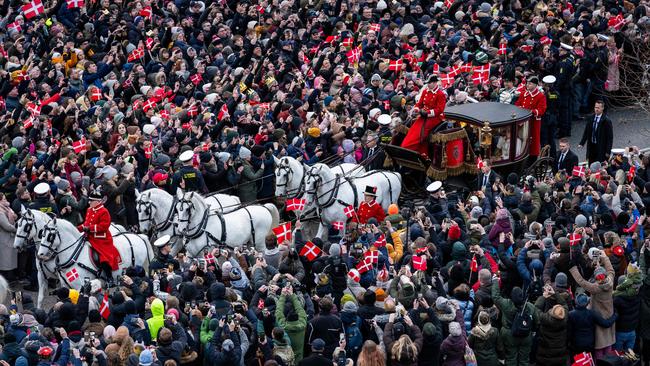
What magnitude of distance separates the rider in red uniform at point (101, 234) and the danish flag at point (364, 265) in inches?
171

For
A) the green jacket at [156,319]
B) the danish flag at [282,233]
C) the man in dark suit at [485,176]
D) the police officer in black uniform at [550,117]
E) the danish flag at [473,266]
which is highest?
the green jacket at [156,319]

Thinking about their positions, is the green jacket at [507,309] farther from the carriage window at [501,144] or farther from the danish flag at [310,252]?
the carriage window at [501,144]

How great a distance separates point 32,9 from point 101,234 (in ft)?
47.3

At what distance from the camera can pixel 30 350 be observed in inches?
866

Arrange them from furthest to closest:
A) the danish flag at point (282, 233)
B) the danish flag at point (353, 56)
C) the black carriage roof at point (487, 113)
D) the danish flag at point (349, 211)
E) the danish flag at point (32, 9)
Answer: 1. the danish flag at point (32, 9)
2. the danish flag at point (353, 56)
3. the black carriage roof at point (487, 113)
4. the danish flag at point (349, 211)
5. the danish flag at point (282, 233)

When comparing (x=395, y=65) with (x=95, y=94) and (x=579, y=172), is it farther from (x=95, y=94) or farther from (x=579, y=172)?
(x=579, y=172)

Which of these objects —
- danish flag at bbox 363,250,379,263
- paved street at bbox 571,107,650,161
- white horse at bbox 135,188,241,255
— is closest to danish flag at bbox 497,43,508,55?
paved street at bbox 571,107,650,161

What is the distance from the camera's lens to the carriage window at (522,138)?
32812 millimetres

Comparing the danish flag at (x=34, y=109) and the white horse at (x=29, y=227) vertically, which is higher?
the white horse at (x=29, y=227)

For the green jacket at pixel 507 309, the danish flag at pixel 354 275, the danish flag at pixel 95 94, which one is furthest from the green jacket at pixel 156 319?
the danish flag at pixel 95 94

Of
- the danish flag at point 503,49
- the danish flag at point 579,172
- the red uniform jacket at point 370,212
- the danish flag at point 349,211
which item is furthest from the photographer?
the danish flag at point 503,49

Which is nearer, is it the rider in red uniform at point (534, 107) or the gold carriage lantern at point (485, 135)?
the gold carriage lantern at point (485, 135)

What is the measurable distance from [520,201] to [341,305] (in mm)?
5637

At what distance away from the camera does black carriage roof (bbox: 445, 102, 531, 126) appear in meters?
32.2
